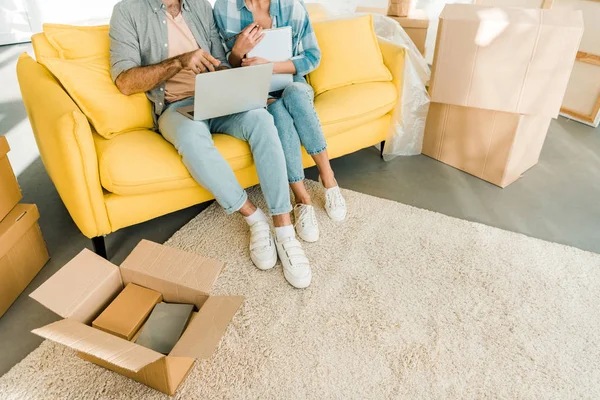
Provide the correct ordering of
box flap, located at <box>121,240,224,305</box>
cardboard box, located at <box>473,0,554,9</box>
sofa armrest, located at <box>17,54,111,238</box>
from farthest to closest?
1. cardboard box, located at <box>473,0,554,9</box>
2. sofa armrest, located at <box>17,54,111,238</box>
3. box flap, located at <box>121,240,224,305</box>

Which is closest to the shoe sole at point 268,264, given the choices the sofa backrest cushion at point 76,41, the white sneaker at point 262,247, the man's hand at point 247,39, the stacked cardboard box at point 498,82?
the white sneaker at point 262,247

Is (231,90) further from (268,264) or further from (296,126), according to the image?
(268,264)

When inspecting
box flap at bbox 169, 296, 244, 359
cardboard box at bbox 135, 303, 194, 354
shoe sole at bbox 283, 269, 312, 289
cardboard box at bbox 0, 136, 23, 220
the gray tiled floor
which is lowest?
the gray tiled floor

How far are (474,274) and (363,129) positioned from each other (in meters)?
0.79

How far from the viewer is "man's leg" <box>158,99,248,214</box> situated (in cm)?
143

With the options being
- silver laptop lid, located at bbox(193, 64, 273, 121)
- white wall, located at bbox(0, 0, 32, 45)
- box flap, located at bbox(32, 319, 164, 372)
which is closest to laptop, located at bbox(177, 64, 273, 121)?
silver laptop lid, located at bbox(193, 64, 273, 121)

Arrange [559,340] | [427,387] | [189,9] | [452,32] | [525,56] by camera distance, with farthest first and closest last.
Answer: [452,32]
[525,56]
[189,9]
[559,340]
[427,387]

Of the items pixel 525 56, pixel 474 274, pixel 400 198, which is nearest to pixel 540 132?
pixel 525 56

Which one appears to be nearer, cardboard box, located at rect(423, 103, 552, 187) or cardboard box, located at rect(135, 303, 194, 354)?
cardboard box, located at rect(135, 303, 194, 354)

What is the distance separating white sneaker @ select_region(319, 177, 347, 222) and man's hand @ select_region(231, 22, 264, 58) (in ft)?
2.03

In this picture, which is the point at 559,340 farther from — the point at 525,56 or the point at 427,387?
the point at 525,56

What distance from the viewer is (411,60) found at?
6.84 ft

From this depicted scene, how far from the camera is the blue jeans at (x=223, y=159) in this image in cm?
143

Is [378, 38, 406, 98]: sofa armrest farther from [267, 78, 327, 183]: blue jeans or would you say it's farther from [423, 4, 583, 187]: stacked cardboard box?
[267, 78, 327, 183]: blue jeans
